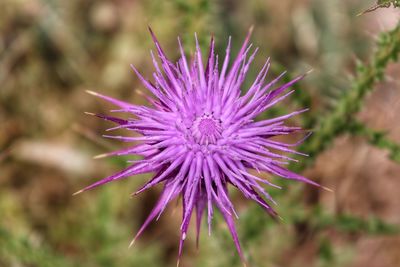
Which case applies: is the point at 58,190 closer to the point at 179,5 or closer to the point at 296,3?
the point at 179,5

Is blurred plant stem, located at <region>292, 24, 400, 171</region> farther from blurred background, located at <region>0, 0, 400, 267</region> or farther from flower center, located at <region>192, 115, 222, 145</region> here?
blurred background, located at <region>0, 0, 400, 267</region>

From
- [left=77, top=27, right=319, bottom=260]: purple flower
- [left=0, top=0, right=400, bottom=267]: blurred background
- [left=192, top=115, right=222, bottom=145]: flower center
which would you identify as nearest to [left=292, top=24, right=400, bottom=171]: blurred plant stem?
[left=77, top=27, right=319, bottom=260]: purple flower

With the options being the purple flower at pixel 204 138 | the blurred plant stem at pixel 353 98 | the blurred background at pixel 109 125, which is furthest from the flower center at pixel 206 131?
the blurred background at pixel 109 125

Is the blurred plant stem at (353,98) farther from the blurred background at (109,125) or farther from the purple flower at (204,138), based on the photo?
the blurred background at (109,125)

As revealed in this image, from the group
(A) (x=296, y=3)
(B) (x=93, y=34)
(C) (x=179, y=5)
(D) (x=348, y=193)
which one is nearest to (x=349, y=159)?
(D) (x=348, y=193)

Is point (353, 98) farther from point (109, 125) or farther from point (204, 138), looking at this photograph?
point (109, 125)
